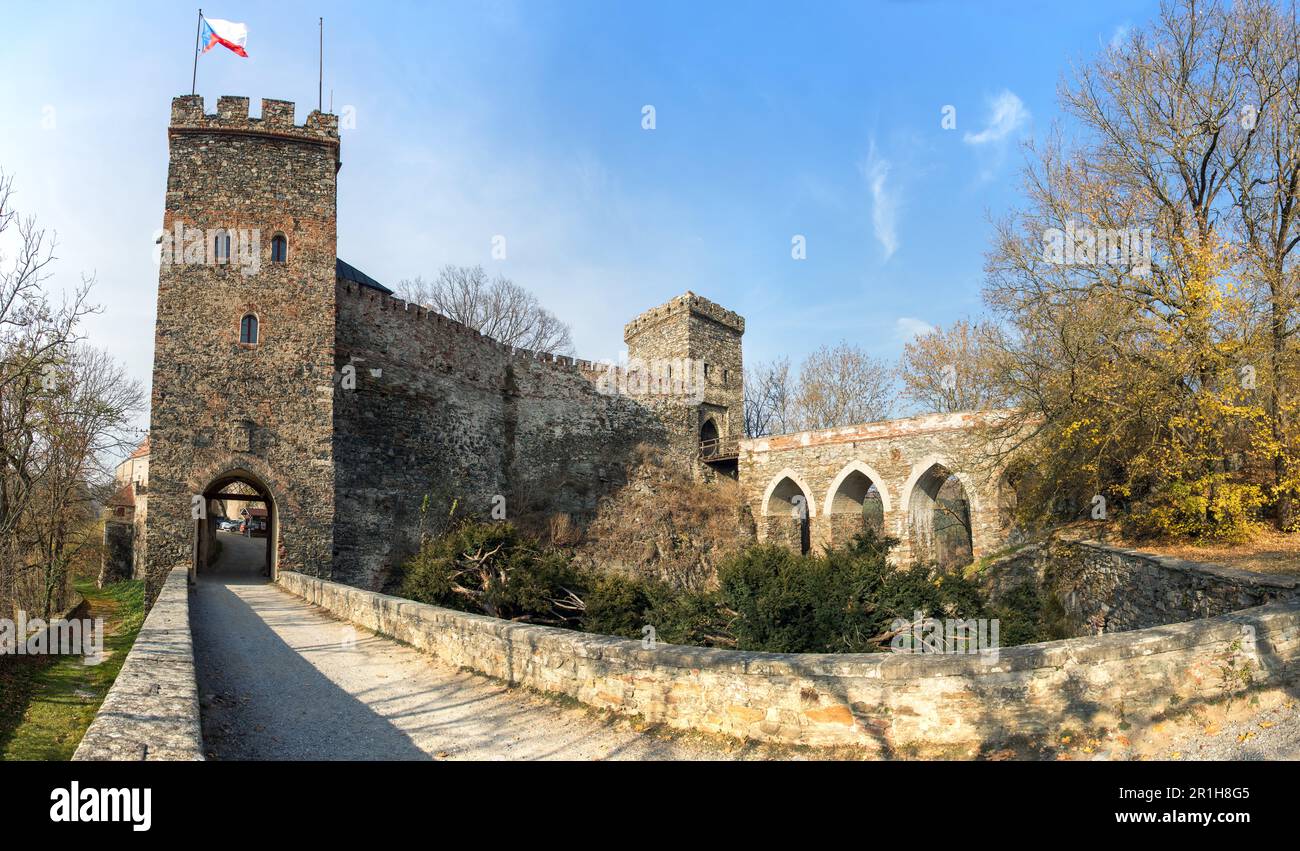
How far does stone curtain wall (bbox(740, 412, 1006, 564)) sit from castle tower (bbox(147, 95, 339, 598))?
1398 cm

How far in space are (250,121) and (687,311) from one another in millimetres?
16010

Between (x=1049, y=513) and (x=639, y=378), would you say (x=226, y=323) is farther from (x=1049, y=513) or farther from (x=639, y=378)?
(x=1049, y=513)

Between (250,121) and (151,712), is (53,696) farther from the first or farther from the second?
(250,121)

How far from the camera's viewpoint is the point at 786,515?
25.9 meters

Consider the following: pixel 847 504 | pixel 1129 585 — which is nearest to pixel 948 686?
pixel 1129 585

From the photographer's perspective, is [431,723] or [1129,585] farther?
[1129,585]

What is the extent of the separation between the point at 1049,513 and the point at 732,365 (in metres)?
17.1

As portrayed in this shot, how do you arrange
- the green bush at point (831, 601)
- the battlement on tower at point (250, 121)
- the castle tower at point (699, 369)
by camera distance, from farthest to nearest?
the castle tower at point (699, 369)
the battlement on tower at point (250, 121)
the green bush at point (831, 601)

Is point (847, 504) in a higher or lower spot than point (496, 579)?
higher

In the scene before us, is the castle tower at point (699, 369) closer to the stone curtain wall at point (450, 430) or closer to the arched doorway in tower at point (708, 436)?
the arched doorway in tower at point (708, 436)

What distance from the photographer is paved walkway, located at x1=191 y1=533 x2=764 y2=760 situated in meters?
4.76

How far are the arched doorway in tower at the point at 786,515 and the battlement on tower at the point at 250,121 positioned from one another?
17.6 metres

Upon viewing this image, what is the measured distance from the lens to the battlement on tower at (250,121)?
16.5 m

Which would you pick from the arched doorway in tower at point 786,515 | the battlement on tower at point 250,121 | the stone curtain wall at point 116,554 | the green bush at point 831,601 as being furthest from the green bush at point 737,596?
the stone curtain wall at point 116,554
